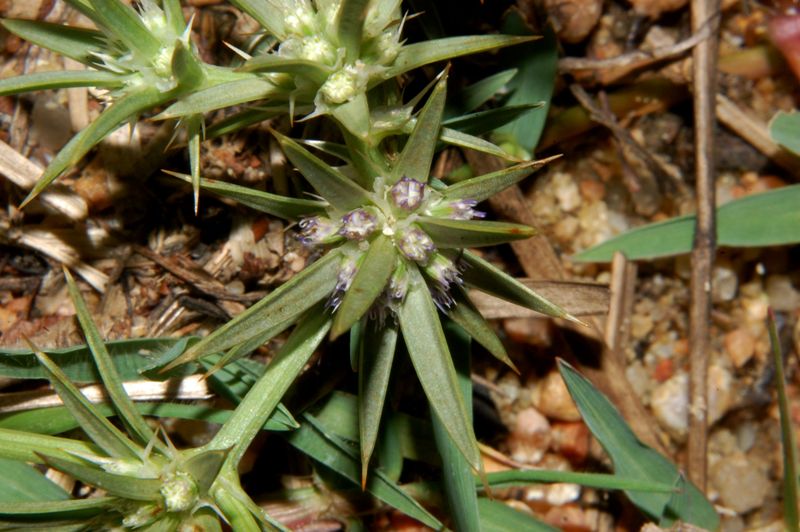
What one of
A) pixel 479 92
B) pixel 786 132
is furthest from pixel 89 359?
pixel 786 132

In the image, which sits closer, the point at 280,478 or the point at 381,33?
the point at 381,33

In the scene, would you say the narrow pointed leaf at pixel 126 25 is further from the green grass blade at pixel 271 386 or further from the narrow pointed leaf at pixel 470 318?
the narrow pointed leaf at pixel 470 318

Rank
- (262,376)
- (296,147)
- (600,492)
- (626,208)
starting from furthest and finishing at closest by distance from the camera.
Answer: (626,208) → (600,492) → (262,376) → (296,147)

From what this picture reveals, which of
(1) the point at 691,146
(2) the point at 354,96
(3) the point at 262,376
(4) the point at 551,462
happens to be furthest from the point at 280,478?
(1) the point at 691,146

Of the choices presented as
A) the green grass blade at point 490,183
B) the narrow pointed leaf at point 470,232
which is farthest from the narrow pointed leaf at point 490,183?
the narrow pointed leaf at point 470,232

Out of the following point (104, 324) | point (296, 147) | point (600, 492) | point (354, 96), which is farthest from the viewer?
point (600, 492)

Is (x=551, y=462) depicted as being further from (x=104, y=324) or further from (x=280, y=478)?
(x=104, y=324)
